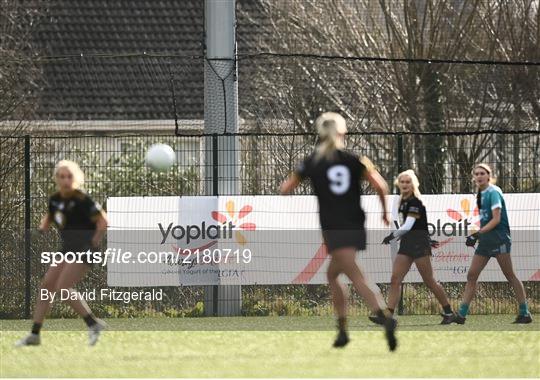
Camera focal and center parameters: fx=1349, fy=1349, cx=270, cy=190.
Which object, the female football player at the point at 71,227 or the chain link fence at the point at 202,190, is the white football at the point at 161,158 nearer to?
the chain link fence at the point at 202,190

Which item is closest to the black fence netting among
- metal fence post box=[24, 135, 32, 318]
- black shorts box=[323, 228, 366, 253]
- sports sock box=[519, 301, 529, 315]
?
metal fence post box=[24, 135, 32, 318]

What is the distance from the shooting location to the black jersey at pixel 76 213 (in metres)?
12.0

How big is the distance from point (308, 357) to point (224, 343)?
1.66m

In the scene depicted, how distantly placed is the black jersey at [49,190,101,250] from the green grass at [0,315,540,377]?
104 cm

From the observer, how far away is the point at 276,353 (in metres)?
11.1

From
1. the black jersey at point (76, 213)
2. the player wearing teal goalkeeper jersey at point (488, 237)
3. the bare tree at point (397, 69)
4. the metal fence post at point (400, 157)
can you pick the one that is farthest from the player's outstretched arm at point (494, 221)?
the bare tree at point (397, 69)

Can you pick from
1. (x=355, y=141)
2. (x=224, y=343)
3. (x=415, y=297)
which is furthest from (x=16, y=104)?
(x=224, y=343)

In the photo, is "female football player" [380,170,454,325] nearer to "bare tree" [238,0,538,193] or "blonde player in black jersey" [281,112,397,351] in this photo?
"blonde player in black jersey" [281,112,397,351]

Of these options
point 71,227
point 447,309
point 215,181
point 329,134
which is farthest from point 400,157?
point 329,134

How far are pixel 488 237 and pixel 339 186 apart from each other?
4.43 m

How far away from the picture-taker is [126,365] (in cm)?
1027

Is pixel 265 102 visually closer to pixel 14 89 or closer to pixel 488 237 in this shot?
pixel 14 89

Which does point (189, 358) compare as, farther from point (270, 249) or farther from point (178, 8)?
point (178, 8)

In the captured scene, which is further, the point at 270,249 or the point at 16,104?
the point at 16,104
